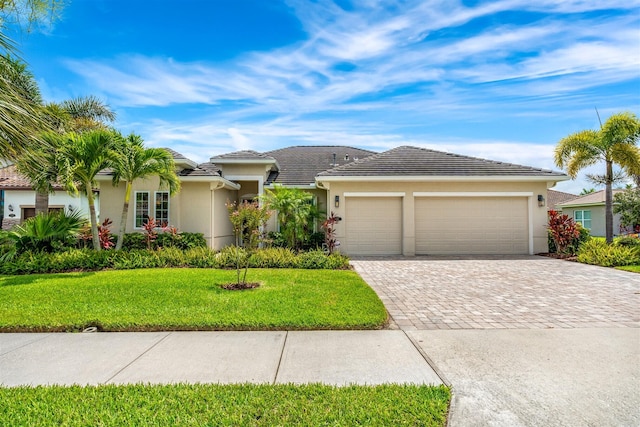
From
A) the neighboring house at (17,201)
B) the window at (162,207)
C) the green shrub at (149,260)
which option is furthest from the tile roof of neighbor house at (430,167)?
the neighboring house at (17,201)

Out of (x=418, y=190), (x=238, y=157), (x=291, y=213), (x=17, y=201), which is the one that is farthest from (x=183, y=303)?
(x=17, y=201)

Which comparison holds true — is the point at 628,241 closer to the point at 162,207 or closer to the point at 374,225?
the point at 374,225

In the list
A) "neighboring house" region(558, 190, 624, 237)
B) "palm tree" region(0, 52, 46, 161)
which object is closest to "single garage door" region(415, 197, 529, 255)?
"palm tree" region(0, 52, 46, 161)

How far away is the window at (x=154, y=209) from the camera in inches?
548

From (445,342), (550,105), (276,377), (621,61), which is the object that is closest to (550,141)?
(550,105)

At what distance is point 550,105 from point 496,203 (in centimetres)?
426

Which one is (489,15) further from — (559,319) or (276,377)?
(276,377)

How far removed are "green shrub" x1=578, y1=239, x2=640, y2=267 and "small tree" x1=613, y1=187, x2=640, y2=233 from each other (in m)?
12.1

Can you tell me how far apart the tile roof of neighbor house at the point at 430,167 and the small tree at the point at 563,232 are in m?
1.88

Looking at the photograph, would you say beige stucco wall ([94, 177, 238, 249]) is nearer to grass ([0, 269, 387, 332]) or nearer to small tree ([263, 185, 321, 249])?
small tree ([263, 185, 321, 249])

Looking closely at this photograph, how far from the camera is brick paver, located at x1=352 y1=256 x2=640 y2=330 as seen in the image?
18.3 ft

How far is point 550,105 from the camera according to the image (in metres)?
13.2

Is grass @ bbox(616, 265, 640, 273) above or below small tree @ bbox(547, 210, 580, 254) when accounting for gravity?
below

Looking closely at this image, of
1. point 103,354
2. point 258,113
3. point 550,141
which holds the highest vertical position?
point 258,113
